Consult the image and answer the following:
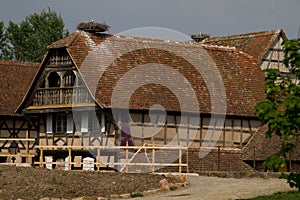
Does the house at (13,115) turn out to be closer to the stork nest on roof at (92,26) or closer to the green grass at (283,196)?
the stork nest on roof at (92,26)

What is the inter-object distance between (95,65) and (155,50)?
17.2 feet

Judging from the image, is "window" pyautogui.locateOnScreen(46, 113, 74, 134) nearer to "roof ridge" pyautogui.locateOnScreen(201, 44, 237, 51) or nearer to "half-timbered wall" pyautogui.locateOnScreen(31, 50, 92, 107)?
"half-timbered wall" pyautogui.locateOnScreen(31, 50, 92, 107)

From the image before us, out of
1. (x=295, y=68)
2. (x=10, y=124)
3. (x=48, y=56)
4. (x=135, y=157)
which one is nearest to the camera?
(x=295, y=68)

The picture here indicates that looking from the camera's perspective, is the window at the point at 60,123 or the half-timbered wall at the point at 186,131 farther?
the window at the point at 60,123

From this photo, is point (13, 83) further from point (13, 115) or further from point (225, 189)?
point (225, 189)

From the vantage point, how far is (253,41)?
62.9m

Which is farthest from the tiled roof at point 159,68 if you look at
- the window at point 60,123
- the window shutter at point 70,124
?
the window at point 60,123

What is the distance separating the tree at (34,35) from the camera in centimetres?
9275

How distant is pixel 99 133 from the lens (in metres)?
51.5

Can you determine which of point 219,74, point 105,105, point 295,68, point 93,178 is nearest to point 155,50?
point 219,74

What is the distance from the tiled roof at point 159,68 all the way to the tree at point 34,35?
34.7 meters

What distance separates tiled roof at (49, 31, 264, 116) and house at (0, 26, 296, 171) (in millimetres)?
62

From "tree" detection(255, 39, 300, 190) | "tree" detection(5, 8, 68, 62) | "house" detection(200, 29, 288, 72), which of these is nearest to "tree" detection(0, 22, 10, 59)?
"tree" detection(5, 8, 68, 62)

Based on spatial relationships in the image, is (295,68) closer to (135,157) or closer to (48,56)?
(135,157)
